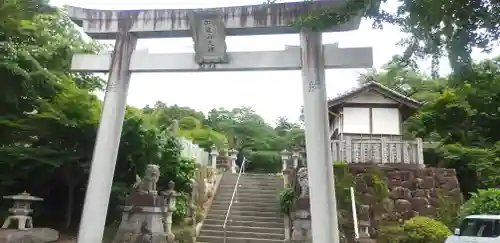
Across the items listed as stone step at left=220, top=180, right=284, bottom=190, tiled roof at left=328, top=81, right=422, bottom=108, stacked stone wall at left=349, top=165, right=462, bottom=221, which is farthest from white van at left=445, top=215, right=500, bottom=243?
tiled roof at left=328, top=81, right=422, bottom=108

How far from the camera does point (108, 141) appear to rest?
308 inches

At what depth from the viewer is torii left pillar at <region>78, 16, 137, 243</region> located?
761 cm

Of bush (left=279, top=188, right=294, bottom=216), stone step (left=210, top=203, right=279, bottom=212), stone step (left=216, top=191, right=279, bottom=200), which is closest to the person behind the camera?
bush (left=279, top=188, right=294, bottom=216)

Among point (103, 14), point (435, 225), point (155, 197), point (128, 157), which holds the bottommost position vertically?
point (435, 225)

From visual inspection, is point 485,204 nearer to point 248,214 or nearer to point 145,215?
point 248,214

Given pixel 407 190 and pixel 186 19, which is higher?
pixel 186 19

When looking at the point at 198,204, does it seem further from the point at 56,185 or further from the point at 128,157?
the point at 56,185

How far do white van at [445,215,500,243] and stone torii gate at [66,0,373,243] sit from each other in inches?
158

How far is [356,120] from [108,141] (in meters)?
11.2

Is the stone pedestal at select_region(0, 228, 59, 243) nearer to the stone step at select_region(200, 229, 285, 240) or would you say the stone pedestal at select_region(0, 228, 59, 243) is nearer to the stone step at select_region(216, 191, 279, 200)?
the stone step at select_region(200, 229, 285, 240)

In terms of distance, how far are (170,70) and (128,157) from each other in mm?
4476

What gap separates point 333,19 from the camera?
6.64 meters

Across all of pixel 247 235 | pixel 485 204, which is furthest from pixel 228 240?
pixel 485 204

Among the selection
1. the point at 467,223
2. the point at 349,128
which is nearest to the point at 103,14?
the point at 467,223
